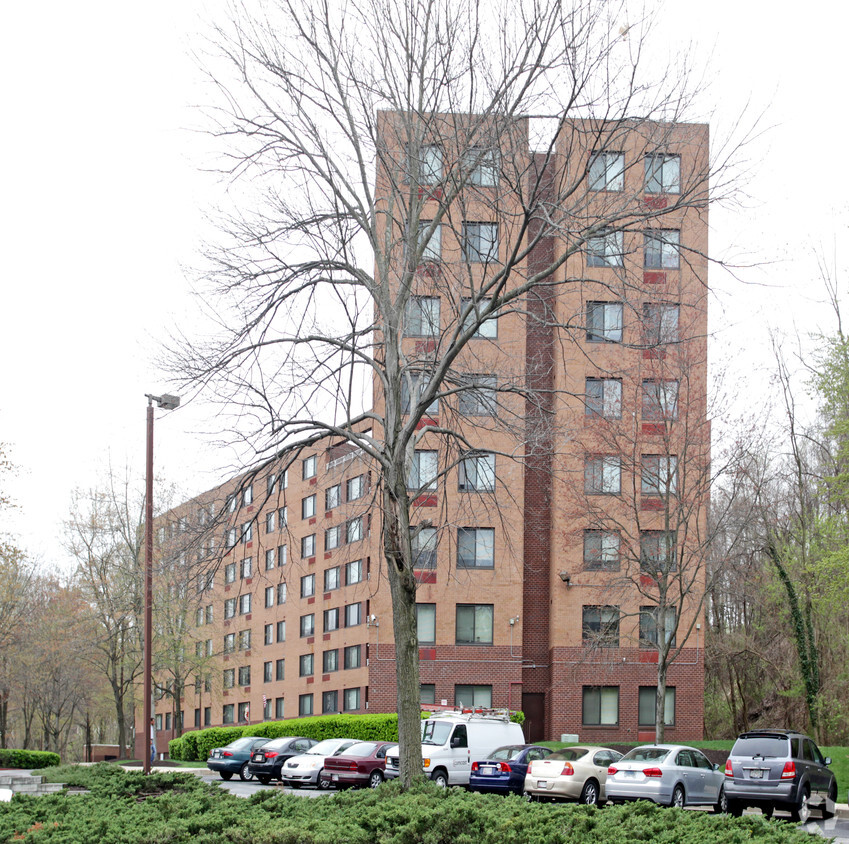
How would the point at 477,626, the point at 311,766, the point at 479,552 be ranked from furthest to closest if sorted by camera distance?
the point at 479,552
the point at 477,626
the point at 311,766

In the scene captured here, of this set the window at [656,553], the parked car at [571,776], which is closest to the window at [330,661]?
the window at [656,553]

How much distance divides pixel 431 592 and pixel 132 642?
1650cm

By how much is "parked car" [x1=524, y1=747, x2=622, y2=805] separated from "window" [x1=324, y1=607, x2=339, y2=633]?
29.1 m

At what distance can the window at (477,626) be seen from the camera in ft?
146

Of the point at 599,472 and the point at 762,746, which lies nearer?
the point at 762,746

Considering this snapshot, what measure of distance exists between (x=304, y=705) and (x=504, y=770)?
3142 centimetres

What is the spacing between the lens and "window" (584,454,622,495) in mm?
31188

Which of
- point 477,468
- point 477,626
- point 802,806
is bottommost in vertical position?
point 802,806

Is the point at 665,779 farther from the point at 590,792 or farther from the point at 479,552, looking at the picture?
the point at 479,552

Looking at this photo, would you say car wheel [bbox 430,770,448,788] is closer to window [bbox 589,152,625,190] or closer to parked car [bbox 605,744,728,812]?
parked car [bbox 605,744,728,812]

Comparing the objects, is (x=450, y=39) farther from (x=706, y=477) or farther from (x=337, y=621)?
(x=337, y=621)

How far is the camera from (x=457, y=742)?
2812 cm

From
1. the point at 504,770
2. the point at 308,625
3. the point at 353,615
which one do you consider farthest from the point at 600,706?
the point at 308,625

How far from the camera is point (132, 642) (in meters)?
52.1
